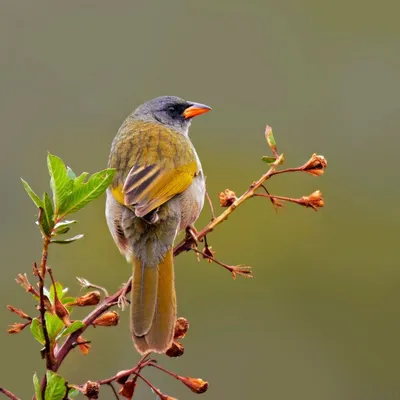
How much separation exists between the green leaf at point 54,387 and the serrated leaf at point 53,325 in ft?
0.61

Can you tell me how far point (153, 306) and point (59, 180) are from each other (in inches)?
35.3

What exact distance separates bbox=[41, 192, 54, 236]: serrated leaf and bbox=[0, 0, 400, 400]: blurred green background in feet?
7.27

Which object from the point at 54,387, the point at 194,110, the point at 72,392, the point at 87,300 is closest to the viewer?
the point at 54,387

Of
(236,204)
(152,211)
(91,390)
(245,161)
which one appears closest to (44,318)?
(91,390)

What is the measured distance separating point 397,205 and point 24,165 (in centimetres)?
425

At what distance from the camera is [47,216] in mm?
2422

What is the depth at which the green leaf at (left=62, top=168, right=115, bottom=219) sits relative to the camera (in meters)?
2.51

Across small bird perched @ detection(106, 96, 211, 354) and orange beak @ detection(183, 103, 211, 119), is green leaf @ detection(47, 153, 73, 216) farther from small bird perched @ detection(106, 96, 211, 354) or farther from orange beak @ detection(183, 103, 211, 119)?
orange beak @ detection(183, 103, 211, 119)

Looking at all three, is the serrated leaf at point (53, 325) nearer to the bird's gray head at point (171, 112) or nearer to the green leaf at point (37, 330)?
the green leaf at point (37, 330)

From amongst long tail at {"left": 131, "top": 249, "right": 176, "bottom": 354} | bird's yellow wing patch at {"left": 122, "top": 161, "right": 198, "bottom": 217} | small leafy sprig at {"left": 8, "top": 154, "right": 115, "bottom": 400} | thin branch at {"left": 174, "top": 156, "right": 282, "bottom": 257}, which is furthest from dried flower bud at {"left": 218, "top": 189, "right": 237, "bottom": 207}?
bird's yellow wing patch at {"left": 122, "top": 161, "right": 198, "bottom": 217}

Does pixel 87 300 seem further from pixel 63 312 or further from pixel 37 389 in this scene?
pixel 37 389

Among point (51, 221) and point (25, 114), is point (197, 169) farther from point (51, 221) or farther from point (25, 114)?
point (25, 114)

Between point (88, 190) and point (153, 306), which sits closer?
→ point (88, 190)

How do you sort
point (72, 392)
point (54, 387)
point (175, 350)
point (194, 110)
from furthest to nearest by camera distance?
1. point (194, 110)
2. point (175, 350)
3. point (72, 392)
4. point (54, 387)
